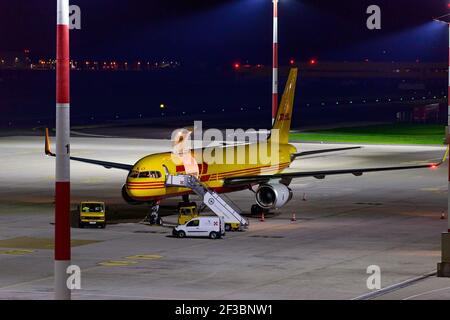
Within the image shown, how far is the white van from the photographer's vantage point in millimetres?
49875

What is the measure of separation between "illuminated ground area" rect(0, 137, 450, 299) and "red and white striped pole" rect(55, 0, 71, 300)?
10477 mm

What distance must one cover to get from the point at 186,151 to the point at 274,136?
1108 cm

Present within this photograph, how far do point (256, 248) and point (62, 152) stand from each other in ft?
76.5

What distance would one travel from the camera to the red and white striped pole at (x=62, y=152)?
2408cm

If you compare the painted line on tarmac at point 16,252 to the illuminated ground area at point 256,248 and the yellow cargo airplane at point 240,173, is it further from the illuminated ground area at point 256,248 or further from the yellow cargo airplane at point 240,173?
the yellow cargo airplane at point 240,173

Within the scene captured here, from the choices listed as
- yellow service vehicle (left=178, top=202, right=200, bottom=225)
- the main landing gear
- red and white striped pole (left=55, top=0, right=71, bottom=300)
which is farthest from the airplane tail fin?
red and white striped pole (left=55, top=0, right=71, bottom=300)

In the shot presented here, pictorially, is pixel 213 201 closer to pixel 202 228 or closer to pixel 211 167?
pixel 202 228

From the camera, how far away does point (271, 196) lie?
56031 millimetres

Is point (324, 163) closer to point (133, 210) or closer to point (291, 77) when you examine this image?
point (291, 77)

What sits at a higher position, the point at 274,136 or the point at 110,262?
the point at 274,136
